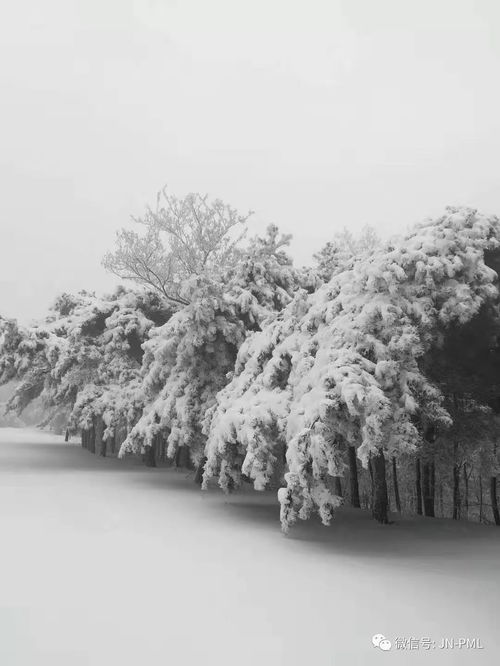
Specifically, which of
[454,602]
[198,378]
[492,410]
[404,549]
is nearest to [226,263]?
[198,378]

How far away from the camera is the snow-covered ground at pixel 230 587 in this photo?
398 centimetres

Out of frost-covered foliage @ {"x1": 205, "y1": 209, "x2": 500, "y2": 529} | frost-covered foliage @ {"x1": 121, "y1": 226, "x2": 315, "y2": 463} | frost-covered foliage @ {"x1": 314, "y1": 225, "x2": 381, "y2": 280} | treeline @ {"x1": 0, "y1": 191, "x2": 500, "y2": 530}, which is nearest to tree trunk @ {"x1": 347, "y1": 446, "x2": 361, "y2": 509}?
treeline @ {"x1": 0, "y1": 191, "x2": 500, "y2": 530}

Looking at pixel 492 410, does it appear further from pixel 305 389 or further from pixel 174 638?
pixel 174 638

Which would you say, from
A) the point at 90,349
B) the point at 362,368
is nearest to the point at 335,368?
the point at 362,368

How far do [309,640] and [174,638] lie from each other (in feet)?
3.43

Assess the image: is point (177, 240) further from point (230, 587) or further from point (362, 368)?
point (230, 587)

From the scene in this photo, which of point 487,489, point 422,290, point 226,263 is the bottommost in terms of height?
point 487,489

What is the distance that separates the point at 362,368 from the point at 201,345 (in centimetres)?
569

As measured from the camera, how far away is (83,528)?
7555 millimetres

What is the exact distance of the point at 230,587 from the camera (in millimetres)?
5297

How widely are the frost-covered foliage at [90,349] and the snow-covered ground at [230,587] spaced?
6891mm

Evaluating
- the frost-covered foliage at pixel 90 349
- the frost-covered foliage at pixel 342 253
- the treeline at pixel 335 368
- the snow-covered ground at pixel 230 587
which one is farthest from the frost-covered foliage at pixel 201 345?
the snow-covered ground at pixel 230 587

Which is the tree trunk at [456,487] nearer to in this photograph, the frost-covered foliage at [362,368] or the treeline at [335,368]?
the treeline at [335,368]

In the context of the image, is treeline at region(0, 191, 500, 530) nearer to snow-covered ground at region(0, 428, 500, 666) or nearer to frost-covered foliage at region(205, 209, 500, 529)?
frost-covered foliage at region(205, 209, 500, 529)
